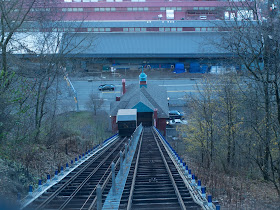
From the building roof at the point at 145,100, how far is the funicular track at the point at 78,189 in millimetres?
16759

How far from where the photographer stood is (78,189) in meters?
9.02

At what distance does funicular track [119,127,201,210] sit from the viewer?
25.7 ft

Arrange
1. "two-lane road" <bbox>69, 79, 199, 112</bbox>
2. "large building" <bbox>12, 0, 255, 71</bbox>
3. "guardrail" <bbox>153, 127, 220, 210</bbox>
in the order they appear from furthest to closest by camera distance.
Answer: "large building" <bbox>12, 0, 255, 71</bbox>, "two-lane road" <bbox>69, 79, 199, 112</bbox>, "guardrail" <bbox>153, 127, 220, 210</bbox>

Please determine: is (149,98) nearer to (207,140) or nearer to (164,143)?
(207,140)

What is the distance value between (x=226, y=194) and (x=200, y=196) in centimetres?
431

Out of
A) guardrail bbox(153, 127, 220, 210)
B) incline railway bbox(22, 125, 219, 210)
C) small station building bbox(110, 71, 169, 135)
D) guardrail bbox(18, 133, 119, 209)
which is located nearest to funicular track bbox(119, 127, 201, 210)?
incline railway bbox(22, 125, 219, 210)

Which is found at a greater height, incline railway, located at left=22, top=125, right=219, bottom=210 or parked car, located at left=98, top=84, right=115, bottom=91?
parked car, located at left=98, top=84, right=115, bottom=91

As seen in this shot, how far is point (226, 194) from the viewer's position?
1195 centimetres

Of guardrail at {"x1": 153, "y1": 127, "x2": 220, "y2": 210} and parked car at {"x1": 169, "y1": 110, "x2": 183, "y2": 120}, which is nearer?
guardrail at {"x1": 153, "y1": 127, "x2": 220, "y2": 210}

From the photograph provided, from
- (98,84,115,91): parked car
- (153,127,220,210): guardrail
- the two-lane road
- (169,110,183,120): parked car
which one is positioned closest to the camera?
(153,127,220,210): guardrail

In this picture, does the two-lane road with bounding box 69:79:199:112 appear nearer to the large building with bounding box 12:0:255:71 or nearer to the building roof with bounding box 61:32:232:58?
the large building with bounding box 12:0:255:71

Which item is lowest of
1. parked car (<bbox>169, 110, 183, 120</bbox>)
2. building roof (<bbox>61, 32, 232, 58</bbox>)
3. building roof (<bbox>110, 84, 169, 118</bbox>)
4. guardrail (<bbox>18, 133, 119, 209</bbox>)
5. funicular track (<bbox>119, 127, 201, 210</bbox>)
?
funicular track (<bbox>119, 127, 201, 210</bbox>)

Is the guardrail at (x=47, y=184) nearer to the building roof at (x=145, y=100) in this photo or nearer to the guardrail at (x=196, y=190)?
the guardrail at (x=196, y=190)

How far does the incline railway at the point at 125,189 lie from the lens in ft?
25.4
